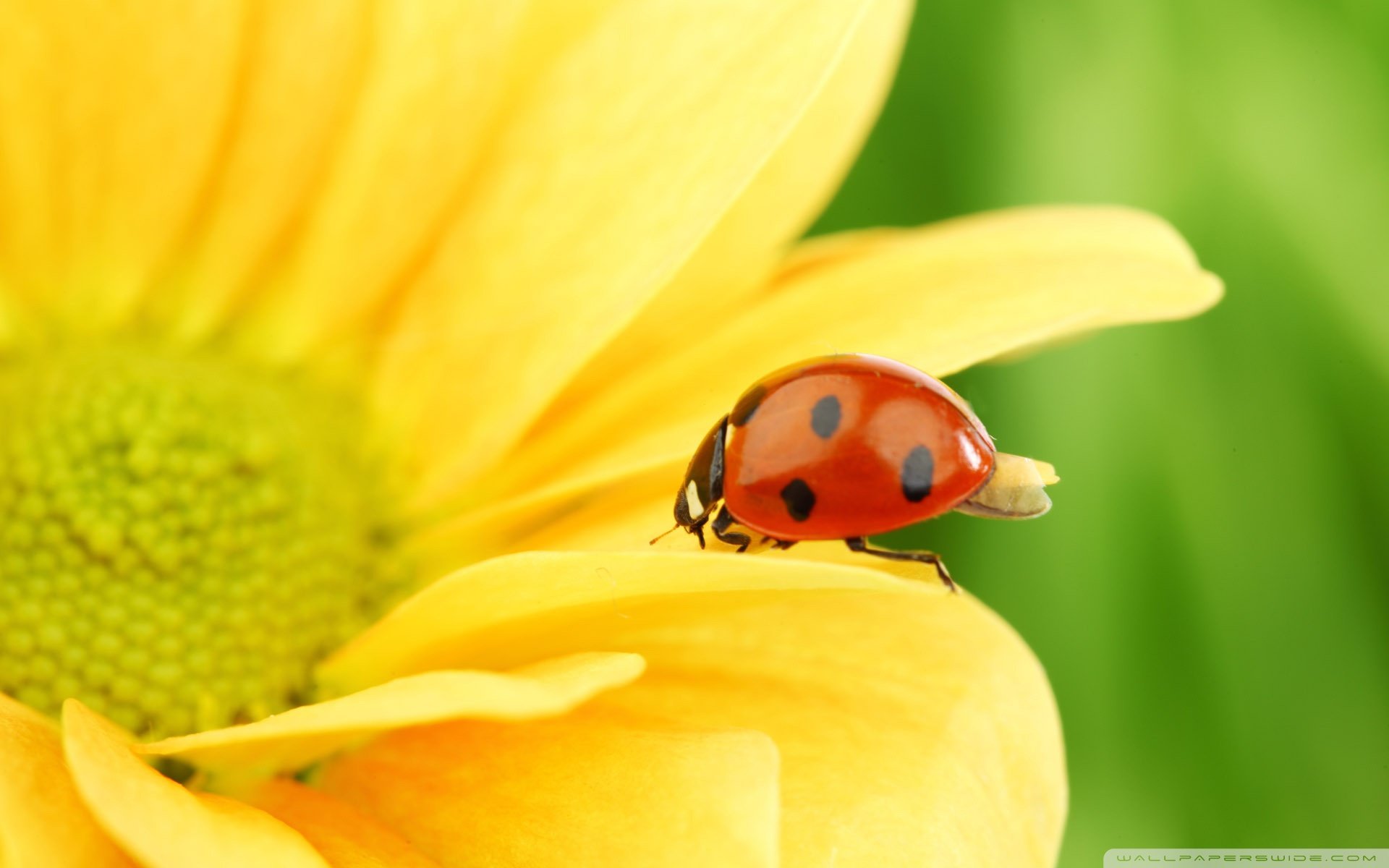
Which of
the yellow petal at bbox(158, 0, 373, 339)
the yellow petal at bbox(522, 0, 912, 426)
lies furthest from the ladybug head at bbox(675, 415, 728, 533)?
the yellow petal at bbox(158, 0, 373, 339)

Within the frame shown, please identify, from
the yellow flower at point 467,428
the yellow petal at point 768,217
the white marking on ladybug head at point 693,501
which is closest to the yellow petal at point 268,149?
the yellow flower at point 467,428

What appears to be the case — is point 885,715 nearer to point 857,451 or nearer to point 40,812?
point 857,451

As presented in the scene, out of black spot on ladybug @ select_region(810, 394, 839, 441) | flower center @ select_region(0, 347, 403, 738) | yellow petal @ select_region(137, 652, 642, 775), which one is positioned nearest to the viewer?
yellow petal @ select_region(137, 652, 642, 775)

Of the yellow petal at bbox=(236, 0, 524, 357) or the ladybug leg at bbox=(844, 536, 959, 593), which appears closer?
the ladybug leg at bbox=(844, 536, 959, 593)

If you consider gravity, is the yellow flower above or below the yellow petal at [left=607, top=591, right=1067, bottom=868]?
above

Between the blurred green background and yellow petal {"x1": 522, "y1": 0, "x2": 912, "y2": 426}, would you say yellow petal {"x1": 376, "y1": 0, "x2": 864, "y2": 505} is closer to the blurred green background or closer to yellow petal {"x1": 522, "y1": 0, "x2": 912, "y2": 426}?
yellow petal {"x1": 522, "y1": 0, "x2": 912, "y2": 426}

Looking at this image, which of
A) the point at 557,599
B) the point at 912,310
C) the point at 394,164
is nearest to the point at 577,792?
the point at 557,599
